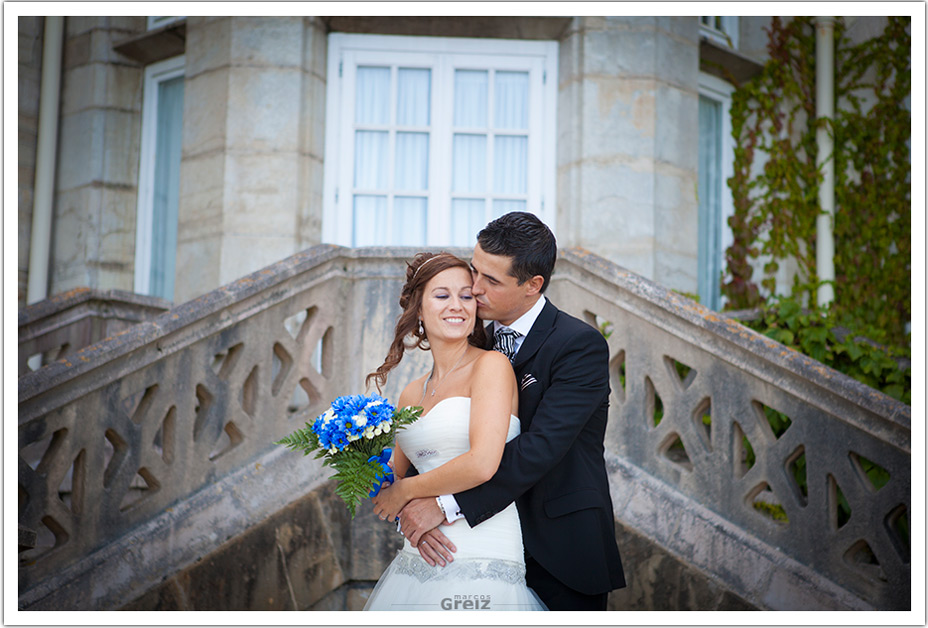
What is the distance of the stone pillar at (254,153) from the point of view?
6906 millimetres

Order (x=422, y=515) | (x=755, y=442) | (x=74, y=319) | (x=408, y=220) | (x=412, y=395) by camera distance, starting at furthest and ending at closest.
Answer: (x=408, y=220), (x=74, y=319), (x=755, y=442), (x=412, y=395), (x=422, y=515)

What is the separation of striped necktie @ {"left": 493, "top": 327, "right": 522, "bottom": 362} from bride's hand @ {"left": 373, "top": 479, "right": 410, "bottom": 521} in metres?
0.57

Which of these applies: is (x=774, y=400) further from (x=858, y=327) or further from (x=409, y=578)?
(x=858, y=327)

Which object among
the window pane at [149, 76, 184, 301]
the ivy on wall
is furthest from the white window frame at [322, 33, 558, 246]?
the ivy on wall

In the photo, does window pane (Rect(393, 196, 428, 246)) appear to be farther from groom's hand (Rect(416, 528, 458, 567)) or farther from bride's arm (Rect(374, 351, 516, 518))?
groom's hand (Rect(416, 528, 458, 567))

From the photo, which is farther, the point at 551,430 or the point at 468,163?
the point at 468,163

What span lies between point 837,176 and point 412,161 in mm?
3568

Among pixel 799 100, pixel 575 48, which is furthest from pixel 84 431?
pixel 799 100

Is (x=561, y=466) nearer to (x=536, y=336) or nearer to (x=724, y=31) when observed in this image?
(x=536, y=336)

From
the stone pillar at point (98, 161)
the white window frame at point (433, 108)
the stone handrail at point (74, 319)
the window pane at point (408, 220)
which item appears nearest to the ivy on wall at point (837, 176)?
the white window frame at point (433, 108)

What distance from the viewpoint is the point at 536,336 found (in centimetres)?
300

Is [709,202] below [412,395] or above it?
above

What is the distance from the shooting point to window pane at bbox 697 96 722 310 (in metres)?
7.68

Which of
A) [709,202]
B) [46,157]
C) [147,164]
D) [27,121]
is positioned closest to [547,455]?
[709,202]
